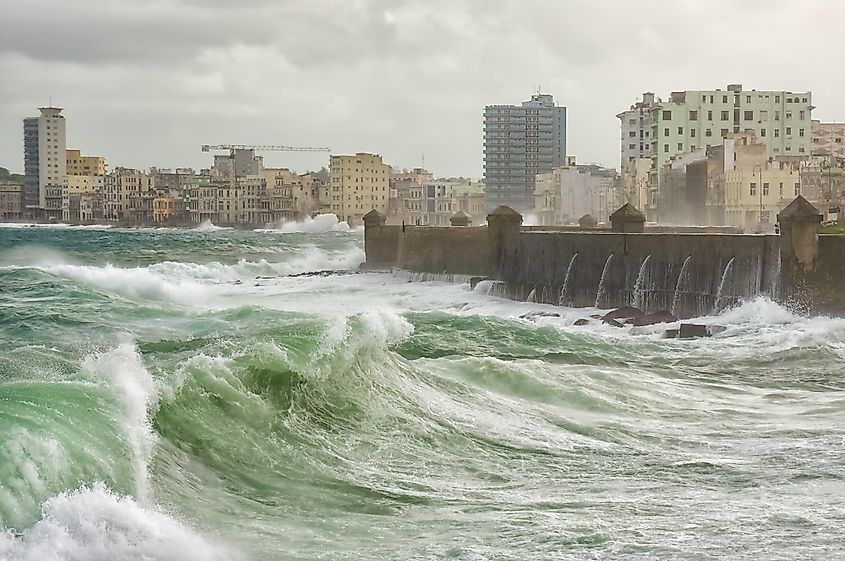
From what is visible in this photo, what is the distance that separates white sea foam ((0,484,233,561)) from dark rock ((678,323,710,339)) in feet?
40.4

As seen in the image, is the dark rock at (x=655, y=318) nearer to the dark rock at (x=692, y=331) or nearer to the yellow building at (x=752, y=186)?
the dark rock at (x=692, y=331)

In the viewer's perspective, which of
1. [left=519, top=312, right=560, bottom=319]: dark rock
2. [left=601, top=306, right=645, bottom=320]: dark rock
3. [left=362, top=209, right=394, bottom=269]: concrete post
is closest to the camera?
[left=601, top=306, right=645, bottom=320]: dark rock

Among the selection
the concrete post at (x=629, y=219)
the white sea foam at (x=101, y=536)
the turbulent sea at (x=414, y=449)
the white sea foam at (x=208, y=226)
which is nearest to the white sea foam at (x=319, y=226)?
the white sea foam at (x=208, y=226)

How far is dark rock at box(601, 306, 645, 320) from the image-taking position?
2030 centimetres

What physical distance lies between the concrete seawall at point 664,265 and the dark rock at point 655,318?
0.42 metres

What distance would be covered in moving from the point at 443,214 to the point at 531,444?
15821 centimetres

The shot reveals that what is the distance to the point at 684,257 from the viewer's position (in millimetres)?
20797

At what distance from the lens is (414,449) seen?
920 cm

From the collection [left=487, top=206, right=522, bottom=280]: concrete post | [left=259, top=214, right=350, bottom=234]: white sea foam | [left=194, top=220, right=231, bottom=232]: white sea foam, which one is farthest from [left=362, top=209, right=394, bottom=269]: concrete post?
[left=194, top=220, right=231, bottom=232]: white sea foam

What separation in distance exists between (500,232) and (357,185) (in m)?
141

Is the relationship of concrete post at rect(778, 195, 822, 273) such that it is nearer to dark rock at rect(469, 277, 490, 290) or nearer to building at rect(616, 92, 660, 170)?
dark rock at rect(469, 277, 490, 290)

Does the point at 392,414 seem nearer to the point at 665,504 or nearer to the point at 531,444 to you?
the point at 531,444

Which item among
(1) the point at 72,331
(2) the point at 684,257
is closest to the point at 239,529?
(1) the point at 72,331

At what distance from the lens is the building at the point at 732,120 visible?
78438 mm
